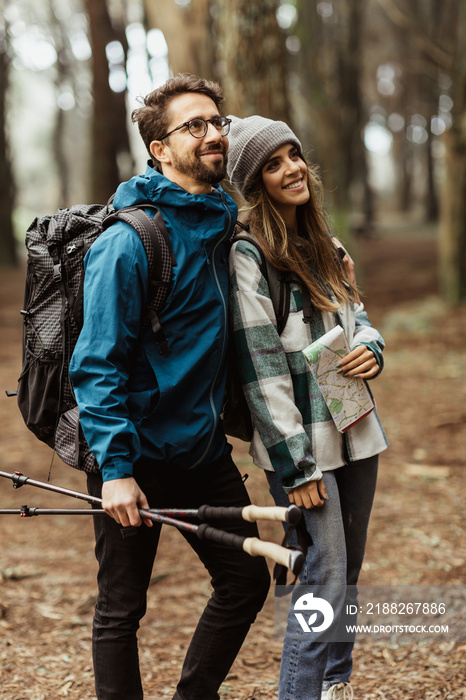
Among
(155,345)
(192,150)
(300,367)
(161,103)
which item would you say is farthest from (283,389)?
(161,103)

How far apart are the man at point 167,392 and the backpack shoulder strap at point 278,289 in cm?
15

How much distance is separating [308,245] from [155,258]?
0.72 metres

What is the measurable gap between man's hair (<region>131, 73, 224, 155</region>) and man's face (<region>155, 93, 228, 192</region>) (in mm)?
24

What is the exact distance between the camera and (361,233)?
23.0m

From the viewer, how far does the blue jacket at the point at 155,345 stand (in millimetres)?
2430

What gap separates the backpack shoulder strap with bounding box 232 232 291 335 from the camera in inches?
109

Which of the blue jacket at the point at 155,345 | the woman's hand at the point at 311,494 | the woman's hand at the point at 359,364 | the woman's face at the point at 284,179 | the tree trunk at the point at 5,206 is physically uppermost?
the woman's face at the point at 284,179

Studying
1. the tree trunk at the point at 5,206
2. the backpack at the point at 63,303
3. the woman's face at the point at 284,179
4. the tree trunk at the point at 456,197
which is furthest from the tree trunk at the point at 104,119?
the backpack at the point at 63,303

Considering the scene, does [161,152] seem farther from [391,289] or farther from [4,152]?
[4,152]

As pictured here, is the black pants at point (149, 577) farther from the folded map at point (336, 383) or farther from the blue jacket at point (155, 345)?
the folded map at point (336, 383)

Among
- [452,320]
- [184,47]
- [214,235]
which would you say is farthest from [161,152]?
[452,320]

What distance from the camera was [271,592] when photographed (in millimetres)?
4719

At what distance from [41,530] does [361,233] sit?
61.7 ft

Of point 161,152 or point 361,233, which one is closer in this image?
point 161,152
